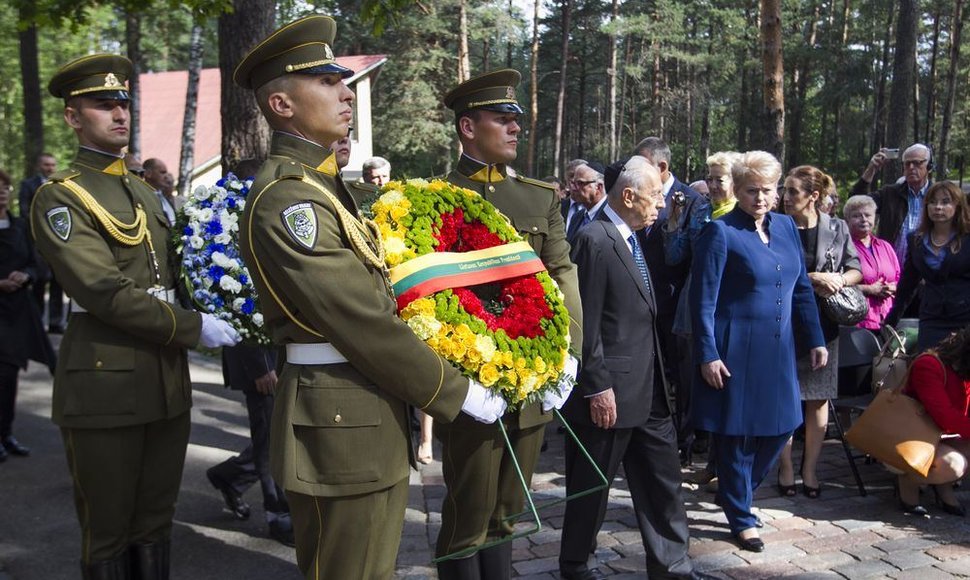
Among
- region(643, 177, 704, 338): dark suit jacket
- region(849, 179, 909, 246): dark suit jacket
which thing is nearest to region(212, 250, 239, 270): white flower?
region(643, 177, 704, 338): dark suit jacket

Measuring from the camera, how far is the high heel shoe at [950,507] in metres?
5.39

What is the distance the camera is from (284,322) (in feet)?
8.77

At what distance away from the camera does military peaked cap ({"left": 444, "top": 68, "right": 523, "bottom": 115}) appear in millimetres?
3830

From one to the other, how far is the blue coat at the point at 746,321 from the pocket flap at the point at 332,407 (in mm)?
2718

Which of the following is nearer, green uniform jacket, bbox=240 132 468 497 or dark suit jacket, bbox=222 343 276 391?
green uniform jacket, bbox=240 132 468 497

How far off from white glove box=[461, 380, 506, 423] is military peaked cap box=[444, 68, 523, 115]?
1.52 m

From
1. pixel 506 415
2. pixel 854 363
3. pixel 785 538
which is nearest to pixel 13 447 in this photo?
pixel 506 415

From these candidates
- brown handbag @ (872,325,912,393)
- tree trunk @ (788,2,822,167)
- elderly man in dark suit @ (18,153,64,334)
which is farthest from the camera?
tree trunk @ (788,2,822,167)

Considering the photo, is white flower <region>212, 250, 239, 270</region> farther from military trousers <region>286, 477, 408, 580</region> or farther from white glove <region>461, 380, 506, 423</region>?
white glove <region>461, 380, 506, 423</region>

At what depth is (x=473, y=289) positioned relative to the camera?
322cm

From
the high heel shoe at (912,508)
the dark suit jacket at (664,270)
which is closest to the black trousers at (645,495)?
the high heel shoe at (912,508)

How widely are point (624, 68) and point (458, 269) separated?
41.2 meters

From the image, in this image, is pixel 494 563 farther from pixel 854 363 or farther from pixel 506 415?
pixel 854 363

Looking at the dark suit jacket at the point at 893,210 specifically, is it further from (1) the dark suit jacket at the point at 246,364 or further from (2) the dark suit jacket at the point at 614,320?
(1) the dark suit jacket at the point at 246,364
